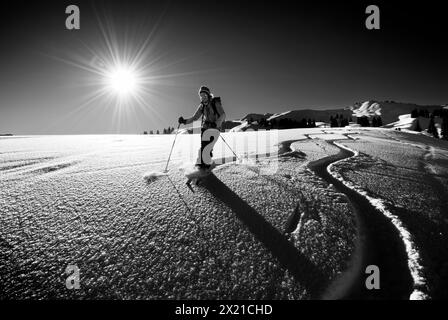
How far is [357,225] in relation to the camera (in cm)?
260

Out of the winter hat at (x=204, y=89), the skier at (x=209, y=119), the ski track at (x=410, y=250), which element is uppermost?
the winter hat at (x=204, y=89)

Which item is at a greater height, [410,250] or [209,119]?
[209,119]

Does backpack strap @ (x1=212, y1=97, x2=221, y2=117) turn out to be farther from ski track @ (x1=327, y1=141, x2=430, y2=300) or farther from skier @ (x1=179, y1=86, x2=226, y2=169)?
ski track @ (x1=327, y1=141, x2=430, y2=300)

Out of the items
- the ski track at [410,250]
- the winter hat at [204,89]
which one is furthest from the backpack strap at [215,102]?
the ski track at [410,250]

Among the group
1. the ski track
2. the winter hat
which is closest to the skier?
the winter hat

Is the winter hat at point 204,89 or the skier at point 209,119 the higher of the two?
the winter hat at point 204,89

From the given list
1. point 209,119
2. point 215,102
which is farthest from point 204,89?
point 209,119

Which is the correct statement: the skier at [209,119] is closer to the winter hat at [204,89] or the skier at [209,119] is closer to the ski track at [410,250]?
the winter hat at [204,89]

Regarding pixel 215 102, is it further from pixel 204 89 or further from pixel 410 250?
pixel 410 250

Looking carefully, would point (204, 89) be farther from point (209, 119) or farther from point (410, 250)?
point (410, 250)

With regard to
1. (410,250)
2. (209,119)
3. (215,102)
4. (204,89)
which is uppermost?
(204,89)

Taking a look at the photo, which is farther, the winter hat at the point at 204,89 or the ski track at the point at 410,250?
the winter hat at the point at 204,89

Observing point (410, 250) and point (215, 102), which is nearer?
point (410, 250)
